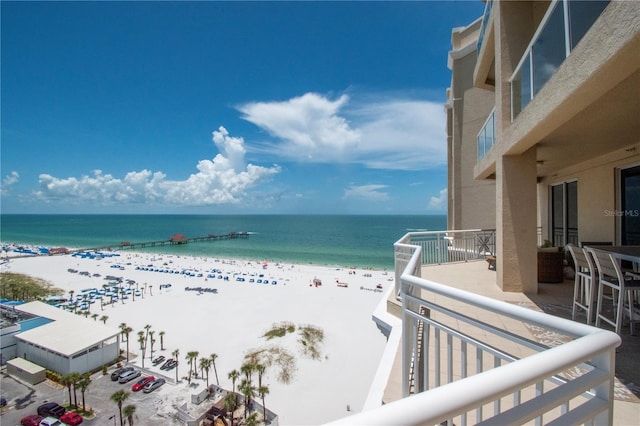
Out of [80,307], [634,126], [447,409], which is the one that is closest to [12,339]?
[80,307]

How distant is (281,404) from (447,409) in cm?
1304

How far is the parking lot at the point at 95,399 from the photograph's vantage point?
1105cm

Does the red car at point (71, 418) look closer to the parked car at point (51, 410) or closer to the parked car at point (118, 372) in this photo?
the parked car at point (51, 410)

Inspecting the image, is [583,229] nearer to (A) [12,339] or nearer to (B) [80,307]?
(A) [12,339]

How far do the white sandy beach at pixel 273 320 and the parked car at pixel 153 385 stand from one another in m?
0.59

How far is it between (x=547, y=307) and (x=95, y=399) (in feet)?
51.4

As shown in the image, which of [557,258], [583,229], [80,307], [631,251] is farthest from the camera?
[80,307]

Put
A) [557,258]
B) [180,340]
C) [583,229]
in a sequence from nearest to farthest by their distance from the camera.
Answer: [557,258], [583,229], [180,340]

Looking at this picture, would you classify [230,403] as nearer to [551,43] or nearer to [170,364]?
[170,364]

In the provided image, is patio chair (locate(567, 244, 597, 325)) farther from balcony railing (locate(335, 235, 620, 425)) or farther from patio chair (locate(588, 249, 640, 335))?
balcony railing (locate(335, 235, 620, 425))

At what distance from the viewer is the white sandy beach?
12.2 m

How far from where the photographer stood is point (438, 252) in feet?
27.6

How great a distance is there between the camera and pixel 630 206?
643 cm

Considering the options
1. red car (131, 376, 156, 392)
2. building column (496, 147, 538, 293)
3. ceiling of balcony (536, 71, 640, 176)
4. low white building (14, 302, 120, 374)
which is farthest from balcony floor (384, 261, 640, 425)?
low white building (14, 302, 120, 374)
